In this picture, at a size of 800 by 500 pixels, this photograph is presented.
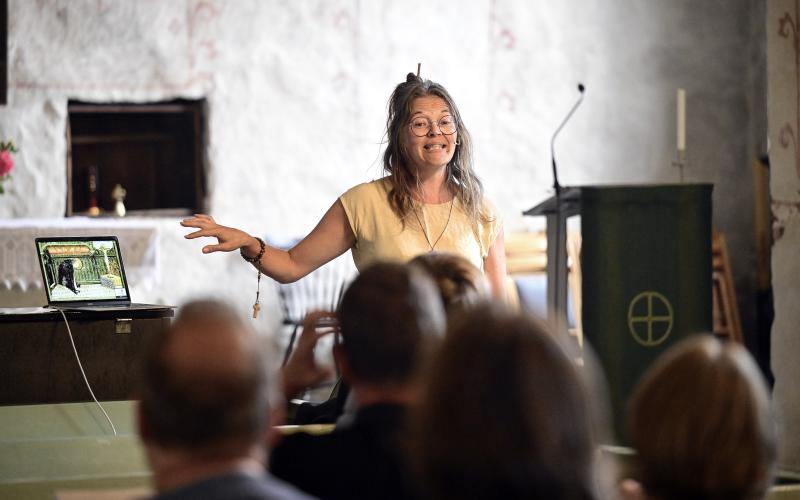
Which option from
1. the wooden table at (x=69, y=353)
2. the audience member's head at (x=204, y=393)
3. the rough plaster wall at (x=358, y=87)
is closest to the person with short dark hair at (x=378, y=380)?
the audience member's head at (x=204, y=393)

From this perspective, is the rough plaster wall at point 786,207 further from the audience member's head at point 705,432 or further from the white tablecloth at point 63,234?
the white tablecloth at point 63,234

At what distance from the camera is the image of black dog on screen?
375 cm

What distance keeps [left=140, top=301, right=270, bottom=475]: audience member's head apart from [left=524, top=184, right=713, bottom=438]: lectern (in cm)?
→ 247

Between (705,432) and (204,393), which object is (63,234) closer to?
(204,393)

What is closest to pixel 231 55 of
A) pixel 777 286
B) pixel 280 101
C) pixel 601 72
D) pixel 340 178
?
pixel 280 101

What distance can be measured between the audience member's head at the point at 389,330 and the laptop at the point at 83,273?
2.32m

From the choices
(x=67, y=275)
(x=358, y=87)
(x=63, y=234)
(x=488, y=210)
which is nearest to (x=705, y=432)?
(x=488, y=210)

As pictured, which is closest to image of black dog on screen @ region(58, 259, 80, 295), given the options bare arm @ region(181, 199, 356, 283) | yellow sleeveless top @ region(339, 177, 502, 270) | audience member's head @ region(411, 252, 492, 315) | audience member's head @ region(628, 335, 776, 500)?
bare arm @ region(181, 199, 356, 283)

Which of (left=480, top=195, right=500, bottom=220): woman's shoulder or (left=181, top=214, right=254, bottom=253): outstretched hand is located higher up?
(left=480, top=195, right=500, bottom=220): woman's shoulder

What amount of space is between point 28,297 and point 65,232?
428mm

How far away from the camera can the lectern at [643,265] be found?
3.45 metres

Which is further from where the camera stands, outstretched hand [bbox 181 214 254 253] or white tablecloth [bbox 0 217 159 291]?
white tablecloth [bbox 0 217 159 291]

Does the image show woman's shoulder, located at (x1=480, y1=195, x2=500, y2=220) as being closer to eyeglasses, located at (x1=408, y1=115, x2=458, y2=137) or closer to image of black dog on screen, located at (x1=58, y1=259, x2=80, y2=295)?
eyeglasses, located at (x1=408, y1=115, x2=458, y2=137)

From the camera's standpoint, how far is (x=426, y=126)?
343 centimetres
